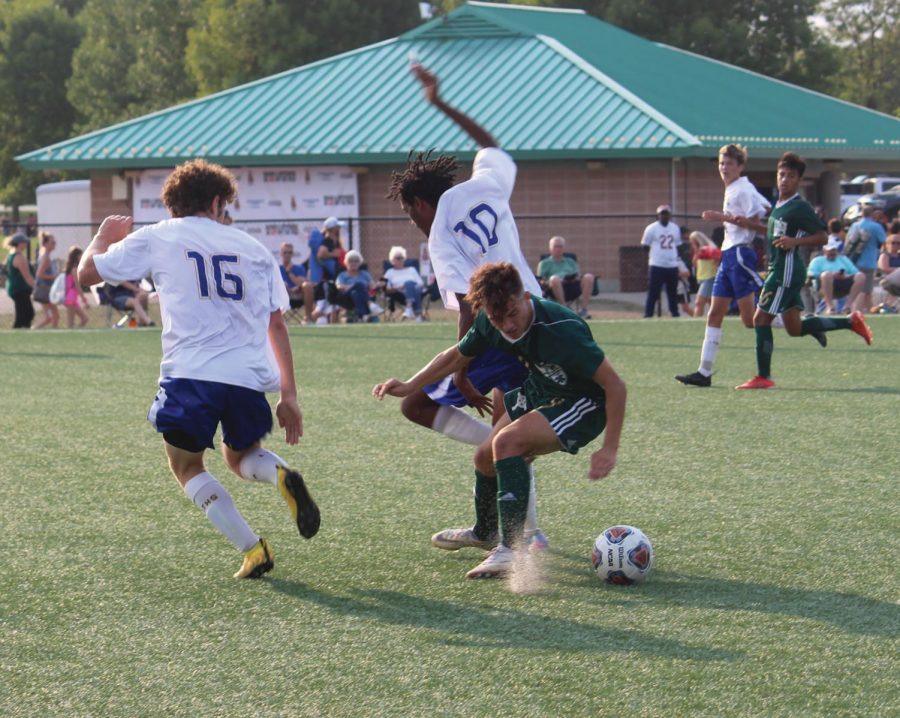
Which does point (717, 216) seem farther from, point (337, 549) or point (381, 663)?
point (381, 663)

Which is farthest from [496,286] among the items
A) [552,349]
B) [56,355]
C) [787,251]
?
[56,355]

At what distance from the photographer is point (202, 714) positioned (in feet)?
13.2

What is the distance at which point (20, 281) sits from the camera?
21.1 meters

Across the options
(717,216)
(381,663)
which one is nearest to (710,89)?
(717,216)

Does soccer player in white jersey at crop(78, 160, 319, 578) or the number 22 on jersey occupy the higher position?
the number 22 on jersey

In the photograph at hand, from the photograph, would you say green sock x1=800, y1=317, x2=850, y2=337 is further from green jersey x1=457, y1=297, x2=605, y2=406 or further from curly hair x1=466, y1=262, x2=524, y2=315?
curly hair x1=466, y1=262, x2=524, y2=315

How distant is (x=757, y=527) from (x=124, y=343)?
41.4 feet

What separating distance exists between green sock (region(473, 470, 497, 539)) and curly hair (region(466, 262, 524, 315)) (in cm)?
111

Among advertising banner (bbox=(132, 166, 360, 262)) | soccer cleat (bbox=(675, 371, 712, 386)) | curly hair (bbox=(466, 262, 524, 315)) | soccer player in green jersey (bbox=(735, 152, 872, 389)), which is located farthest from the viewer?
advertising banner (bbox=(132, 166, 360, 262))

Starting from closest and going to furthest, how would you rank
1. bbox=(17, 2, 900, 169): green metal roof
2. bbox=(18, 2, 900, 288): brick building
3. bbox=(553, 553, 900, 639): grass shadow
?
bbox=(553, 553, 900, 639): grass shadow → bbox=(18, 2, 900, 288): brick building → bbox=(17, 2, 900, 169): green metal roof

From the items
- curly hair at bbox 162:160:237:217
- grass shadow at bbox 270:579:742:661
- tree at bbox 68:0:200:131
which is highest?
tree at bbox 68:0:200:131

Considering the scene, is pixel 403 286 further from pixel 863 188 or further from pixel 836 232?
pixel 863 188

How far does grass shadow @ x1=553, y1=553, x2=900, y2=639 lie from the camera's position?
15.9 ft

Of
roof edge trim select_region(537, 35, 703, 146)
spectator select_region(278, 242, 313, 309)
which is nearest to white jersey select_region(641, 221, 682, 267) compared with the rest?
spectator select_region(278, 242, 313, 309)
